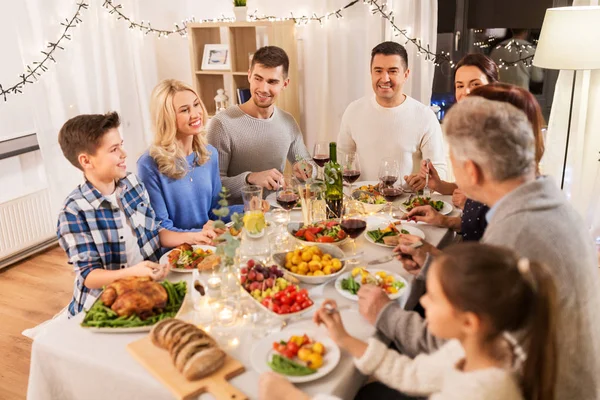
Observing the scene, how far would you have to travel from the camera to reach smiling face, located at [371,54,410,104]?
3053mm

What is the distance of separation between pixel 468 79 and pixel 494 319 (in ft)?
6.38

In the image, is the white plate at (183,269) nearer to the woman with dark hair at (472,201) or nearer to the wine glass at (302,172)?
the wine glass at (302,172)

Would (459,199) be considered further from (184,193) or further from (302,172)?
(184,193)

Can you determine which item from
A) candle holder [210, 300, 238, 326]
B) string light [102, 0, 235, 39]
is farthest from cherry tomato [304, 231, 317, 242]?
string light [102, 0, 235, 39]

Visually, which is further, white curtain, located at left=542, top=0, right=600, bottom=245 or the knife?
white curtain, located at left=542, top=0, right=600, bottom=245

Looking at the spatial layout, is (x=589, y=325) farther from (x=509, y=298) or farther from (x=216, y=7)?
(x=216, y=7)

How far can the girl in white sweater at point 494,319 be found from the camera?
3.30 feet

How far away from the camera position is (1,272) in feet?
12.2

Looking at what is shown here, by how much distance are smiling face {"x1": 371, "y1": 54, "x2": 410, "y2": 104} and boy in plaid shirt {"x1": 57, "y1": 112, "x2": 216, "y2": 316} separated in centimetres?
151

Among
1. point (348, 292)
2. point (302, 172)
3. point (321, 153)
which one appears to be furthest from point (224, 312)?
point (321, 153)

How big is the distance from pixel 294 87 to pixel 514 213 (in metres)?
3.11

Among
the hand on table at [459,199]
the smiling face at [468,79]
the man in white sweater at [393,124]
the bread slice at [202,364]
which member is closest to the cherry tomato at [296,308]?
the bread slice at [202,364]

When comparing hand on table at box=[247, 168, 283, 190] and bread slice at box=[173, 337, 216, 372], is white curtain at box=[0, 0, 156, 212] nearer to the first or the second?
hand on table at box=[247, 168, 283, 190]

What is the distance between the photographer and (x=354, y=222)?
1.90 m
